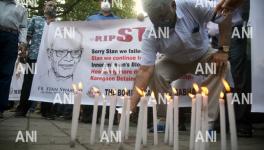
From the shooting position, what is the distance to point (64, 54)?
8211 mm

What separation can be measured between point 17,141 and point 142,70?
1.43 metres

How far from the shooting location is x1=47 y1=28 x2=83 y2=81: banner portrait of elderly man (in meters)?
8.06

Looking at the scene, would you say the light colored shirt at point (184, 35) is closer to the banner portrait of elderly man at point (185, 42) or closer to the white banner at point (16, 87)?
the banner portrait of elderly man at point (185, 42)

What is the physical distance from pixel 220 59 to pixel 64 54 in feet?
12.6

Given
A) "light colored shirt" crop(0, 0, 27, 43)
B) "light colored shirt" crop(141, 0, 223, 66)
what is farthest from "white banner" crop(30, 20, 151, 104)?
"light colored shirt" crop(141, 0, 223, 66)

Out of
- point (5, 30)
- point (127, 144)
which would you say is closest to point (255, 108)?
point (127, 144)

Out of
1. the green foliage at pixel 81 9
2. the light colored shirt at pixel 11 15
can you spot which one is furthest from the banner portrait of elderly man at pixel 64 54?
the green foliage at pixel 81 9

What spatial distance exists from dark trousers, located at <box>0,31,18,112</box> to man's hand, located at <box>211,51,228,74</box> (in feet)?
7.84

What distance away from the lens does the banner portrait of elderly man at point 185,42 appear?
15.5 feet

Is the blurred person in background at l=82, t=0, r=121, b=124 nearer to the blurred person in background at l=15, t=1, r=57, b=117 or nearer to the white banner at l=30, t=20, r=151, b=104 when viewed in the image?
the white banner at l=30, t=20, r=151, b=104

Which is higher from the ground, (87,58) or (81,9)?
(81,9)

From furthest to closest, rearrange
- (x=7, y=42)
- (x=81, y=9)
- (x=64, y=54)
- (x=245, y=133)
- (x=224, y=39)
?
1. (x=81, y=9)
2. (x=64, y=54)
3. (x=7, y=42)
4. (x=245, y=133)
5. (x=224, y=39)

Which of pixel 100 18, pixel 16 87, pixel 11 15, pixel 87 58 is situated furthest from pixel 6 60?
pixel 16 87

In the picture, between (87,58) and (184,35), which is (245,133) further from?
(87,58)
